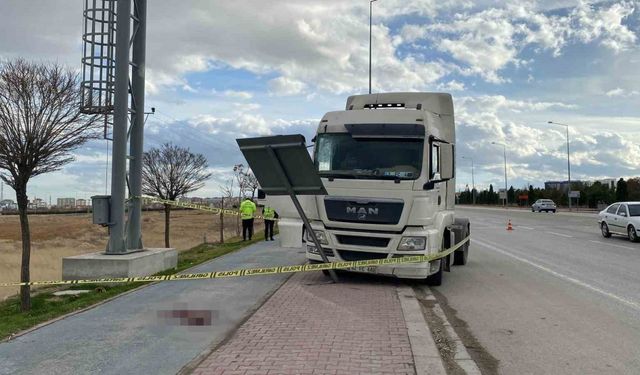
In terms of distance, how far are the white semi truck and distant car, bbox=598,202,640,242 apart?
14.3 meters

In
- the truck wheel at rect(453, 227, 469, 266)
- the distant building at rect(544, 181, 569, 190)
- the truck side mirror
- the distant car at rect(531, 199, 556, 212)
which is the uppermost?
the distant building at rect(544, 181, 569, 190)

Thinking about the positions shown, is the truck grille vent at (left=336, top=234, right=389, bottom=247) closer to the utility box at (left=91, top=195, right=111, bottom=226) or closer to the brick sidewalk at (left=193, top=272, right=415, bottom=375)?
the brick sidewalk at (left=193, top=272, right=415, bottom=375)

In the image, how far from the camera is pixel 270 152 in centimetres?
836

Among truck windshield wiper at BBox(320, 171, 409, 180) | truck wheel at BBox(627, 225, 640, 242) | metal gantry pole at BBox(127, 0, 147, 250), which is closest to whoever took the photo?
truck windshield wiper at BBox(320, 171, 409, 180)

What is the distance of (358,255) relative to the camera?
9.17 m

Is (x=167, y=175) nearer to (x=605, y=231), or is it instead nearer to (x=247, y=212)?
(x=247, y=212)

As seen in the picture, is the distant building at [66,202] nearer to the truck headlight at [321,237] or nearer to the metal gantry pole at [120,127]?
the metal gantry pole at [120,127]

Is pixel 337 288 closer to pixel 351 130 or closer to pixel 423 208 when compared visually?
pixel 423 208

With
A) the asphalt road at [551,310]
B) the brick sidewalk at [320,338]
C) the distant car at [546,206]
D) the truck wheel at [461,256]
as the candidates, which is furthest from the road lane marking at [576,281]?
the distant car at [546,206]

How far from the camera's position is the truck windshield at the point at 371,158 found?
9.02 metres

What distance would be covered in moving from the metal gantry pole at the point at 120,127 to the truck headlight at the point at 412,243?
18.0 ft

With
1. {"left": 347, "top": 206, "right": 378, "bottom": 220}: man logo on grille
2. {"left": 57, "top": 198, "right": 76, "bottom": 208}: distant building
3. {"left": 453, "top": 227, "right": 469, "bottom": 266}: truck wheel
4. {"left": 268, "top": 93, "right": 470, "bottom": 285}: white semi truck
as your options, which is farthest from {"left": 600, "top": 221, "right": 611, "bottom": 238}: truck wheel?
{"left": 57, "top": 198, "right": 76, "bottom": 208}: distant building

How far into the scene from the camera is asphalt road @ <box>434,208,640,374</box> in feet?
18.0

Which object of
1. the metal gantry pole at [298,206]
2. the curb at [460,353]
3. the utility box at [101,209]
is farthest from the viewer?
the utility box at [101,209]
